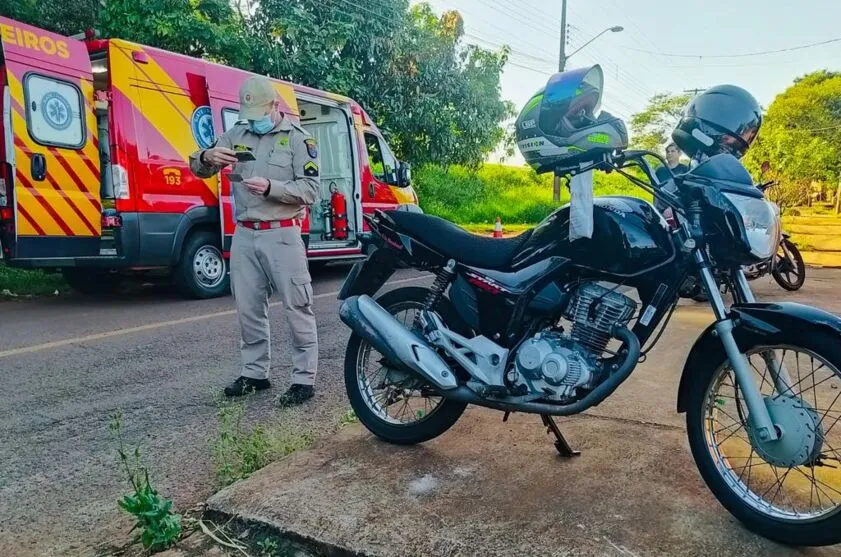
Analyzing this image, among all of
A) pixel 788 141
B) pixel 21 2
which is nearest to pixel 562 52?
pixel 788 141

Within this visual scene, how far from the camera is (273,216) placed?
12.9 ft

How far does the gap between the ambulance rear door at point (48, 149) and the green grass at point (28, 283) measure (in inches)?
74.9

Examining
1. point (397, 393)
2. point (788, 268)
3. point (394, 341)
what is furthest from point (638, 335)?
point (788, 268)

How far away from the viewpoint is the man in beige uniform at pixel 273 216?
393 centimetres

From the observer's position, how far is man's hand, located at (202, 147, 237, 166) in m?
3.68

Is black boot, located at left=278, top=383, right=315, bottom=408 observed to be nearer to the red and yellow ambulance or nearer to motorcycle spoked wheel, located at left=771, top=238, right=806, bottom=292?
the red and yellow ambulance

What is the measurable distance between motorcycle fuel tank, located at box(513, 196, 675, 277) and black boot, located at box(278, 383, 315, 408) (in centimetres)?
187

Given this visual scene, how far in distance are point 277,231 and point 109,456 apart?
150 centimetres

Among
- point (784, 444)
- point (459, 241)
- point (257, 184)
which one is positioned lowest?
point (784, 444)

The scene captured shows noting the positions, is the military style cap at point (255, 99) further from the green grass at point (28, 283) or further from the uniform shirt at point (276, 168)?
the green grass at point (28, 283)

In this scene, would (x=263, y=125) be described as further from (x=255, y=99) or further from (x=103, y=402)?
(x=103, y=402)

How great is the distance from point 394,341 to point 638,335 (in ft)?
3.37

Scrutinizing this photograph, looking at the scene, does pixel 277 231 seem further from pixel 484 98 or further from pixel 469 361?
pixel 484 98

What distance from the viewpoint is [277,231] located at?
3967 mm
